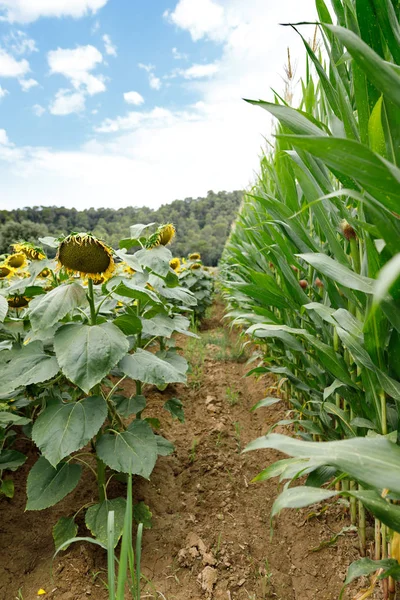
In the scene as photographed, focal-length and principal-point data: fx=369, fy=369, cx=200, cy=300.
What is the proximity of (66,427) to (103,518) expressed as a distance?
0.36 m

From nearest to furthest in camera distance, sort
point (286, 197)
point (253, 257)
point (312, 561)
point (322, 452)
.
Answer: point (322, 452)
point (312, 561)
point (286, 197)
point (253, 257)

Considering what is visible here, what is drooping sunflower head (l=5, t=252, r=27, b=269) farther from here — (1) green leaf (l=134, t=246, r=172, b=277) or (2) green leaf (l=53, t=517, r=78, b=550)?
(2) green leaf (l=53, t=517, r=78, b=550)

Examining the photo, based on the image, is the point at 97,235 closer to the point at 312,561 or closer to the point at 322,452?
the point at 322,452

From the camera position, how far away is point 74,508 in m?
1.42

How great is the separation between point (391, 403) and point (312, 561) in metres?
0.57

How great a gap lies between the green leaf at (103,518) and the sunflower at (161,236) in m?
0.94

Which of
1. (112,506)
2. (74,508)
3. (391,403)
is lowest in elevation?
(74,508)

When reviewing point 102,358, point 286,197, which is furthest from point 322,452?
point 286,197

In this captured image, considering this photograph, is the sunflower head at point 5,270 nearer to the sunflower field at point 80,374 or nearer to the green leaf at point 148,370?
the sunflower field at point 80,374

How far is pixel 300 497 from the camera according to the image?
572mm

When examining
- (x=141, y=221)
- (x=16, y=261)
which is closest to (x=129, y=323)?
(x=16, y=261)

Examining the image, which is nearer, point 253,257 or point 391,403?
point 391,403

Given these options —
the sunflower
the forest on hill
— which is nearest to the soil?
the sunflower

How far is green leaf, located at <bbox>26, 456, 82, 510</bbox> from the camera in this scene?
43.3 inches
